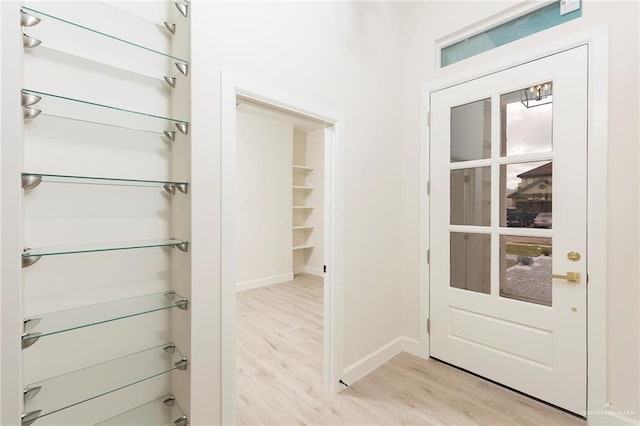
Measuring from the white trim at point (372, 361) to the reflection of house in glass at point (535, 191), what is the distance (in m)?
1.55

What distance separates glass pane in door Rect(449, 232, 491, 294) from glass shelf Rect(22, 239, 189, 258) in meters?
2.04

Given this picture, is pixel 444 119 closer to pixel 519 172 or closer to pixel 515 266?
pixel 519 172

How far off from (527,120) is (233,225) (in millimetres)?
2104

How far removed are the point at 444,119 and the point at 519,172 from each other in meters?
0.73

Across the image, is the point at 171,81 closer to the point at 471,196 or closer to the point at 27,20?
the point at 27,20

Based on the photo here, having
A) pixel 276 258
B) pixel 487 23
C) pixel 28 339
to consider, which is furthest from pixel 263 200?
pixel 28 339

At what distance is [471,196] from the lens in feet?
7.60

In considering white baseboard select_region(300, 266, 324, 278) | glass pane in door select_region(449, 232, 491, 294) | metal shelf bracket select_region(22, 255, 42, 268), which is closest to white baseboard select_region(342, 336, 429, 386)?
glass pane in door select_region(449, 232, 491, 294)

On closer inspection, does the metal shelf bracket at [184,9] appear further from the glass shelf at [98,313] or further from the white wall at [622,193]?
the white wall at [622,193]

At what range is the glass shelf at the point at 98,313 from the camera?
105 centimetres

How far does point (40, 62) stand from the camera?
3.67ft

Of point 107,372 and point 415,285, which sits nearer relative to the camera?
point 107,372

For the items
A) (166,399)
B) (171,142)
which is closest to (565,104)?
(171,142)

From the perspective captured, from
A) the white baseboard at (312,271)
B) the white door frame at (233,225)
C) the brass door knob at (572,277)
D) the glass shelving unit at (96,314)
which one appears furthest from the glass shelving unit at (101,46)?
the white baseboard at (312,271)
